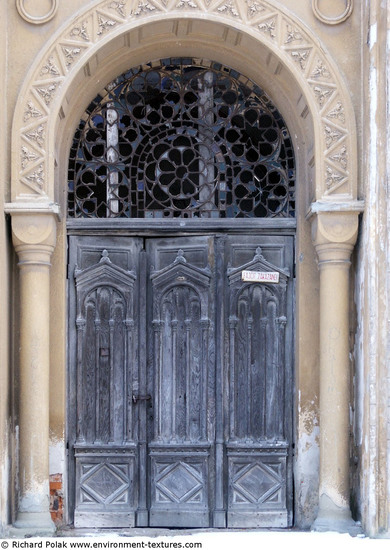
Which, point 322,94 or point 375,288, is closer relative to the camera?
point 375,288

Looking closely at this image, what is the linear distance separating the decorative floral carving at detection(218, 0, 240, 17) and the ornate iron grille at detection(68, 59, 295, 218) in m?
0.73

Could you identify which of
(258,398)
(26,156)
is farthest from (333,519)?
(26,156)

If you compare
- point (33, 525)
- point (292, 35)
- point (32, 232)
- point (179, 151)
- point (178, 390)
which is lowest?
point (33, 525)

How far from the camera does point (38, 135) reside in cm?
803

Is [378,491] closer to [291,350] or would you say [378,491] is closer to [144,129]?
[291,350]

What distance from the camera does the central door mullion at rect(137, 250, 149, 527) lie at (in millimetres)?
8445

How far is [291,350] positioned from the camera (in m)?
8.53

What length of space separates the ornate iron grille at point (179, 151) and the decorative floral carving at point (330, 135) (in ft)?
2.20

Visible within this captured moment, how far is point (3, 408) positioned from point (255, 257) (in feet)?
8.26

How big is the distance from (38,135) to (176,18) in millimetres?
1505

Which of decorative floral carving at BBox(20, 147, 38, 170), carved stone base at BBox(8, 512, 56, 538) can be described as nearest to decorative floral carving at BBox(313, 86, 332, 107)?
decorative floral carving at BBox(20, 147, 38, 170)

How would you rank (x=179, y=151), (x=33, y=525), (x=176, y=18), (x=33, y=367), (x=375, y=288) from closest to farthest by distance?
(x=375, y=288)
(x=33, y=525)
(x=33, y=367)
(x=176, y=18)
(x=179, y=151)

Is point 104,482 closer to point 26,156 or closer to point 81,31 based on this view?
point 26,156

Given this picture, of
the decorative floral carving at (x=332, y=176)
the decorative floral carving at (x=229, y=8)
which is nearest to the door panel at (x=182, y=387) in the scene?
the decorative floral carving at (x=332, y=176)
